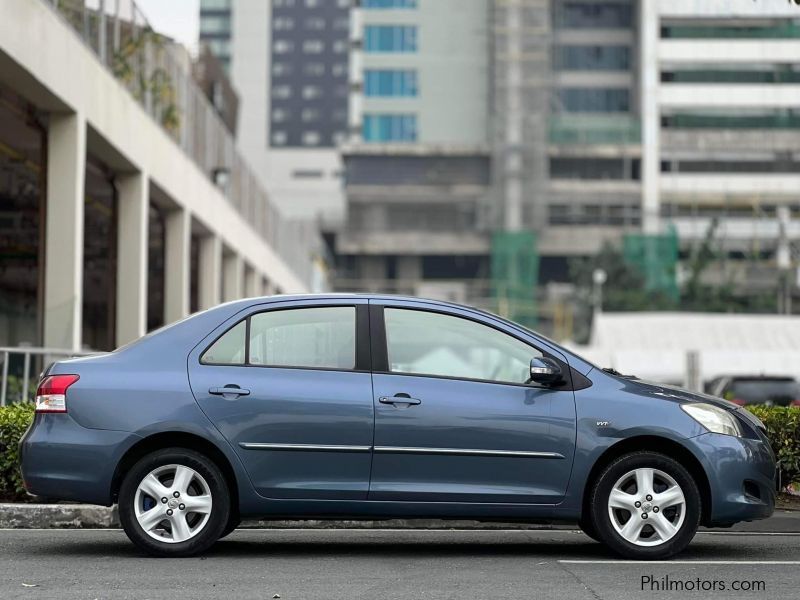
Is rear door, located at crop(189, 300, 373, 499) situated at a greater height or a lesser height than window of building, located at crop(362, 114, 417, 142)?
lesser

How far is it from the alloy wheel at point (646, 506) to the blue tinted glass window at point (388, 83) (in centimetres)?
11046

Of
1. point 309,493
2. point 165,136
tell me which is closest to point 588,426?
point 309,493

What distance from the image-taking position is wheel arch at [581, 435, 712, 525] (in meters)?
8.32

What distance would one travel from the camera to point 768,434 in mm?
11484

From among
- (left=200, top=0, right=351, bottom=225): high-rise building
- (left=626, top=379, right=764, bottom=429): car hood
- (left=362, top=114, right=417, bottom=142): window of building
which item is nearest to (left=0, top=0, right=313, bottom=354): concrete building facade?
(left=626, top=379, right=764, bottom=429): car hood

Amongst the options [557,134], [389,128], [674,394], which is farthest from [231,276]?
[389,128]

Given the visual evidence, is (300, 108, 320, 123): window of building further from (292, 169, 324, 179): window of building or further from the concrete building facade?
the concrete building facade

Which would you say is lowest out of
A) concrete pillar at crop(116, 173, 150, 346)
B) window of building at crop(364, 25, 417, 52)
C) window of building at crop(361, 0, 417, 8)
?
concrete pillar at crop(116, 173, 150, 346)

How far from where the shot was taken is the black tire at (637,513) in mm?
8227

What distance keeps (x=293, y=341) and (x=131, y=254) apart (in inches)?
637

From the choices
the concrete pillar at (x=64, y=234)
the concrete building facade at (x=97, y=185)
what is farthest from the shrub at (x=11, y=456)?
the concrete pillar at (x=64, y=234)

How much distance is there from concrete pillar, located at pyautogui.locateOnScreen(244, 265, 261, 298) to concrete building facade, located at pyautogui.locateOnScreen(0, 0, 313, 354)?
7.32 meters

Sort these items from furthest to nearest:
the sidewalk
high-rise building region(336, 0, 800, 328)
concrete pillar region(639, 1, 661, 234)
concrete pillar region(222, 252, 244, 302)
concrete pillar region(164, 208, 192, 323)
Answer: concrete pillar region(639, 1, 661, 234), high-rise building region(336, 0, 800, 328), concrete pillar region(222, 252, 244, 302), concrete pillar region(164, 208, 192, 323), the sidewalk

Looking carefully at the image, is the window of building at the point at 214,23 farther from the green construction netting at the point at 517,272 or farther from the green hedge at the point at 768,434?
the green hedge at the point at 768,434
